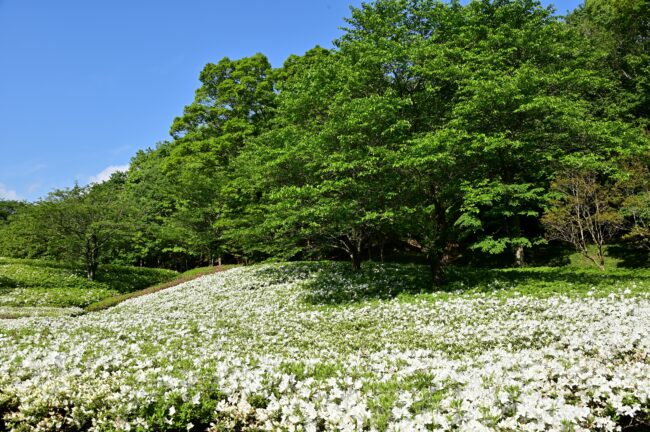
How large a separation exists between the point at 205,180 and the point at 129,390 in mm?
29485

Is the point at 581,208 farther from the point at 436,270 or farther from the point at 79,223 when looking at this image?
the point at 79,223

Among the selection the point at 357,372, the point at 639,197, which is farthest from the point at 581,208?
the point at 357,372

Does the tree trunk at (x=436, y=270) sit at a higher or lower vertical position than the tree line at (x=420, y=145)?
lower

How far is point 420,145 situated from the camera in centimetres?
1316

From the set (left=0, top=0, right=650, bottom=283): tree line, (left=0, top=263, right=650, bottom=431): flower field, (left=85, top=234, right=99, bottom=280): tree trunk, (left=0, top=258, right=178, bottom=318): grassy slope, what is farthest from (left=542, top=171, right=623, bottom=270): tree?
(left=85, top=234, right=99, bottom=280): tree trunk

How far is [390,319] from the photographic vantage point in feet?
37.1

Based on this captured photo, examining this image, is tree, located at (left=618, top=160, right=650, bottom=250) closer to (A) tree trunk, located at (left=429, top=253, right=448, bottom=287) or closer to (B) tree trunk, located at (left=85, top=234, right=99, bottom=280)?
(A) tree trunk, located at (left=429, top=253, right=448, bottom=287)

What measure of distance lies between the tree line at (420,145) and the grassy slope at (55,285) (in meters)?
1.56

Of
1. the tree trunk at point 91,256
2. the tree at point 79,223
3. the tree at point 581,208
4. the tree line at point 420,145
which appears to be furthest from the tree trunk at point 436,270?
the tree trunk at point 91,256

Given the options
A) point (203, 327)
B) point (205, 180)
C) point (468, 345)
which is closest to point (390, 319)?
point (468, 345)

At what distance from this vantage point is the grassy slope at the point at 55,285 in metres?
21.4

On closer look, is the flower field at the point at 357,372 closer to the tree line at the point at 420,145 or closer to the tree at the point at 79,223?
the tree line at the point at 420,145

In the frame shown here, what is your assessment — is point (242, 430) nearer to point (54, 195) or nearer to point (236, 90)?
point (54, 195)

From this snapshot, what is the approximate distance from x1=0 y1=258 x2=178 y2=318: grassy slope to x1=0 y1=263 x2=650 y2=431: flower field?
12.4 metres
